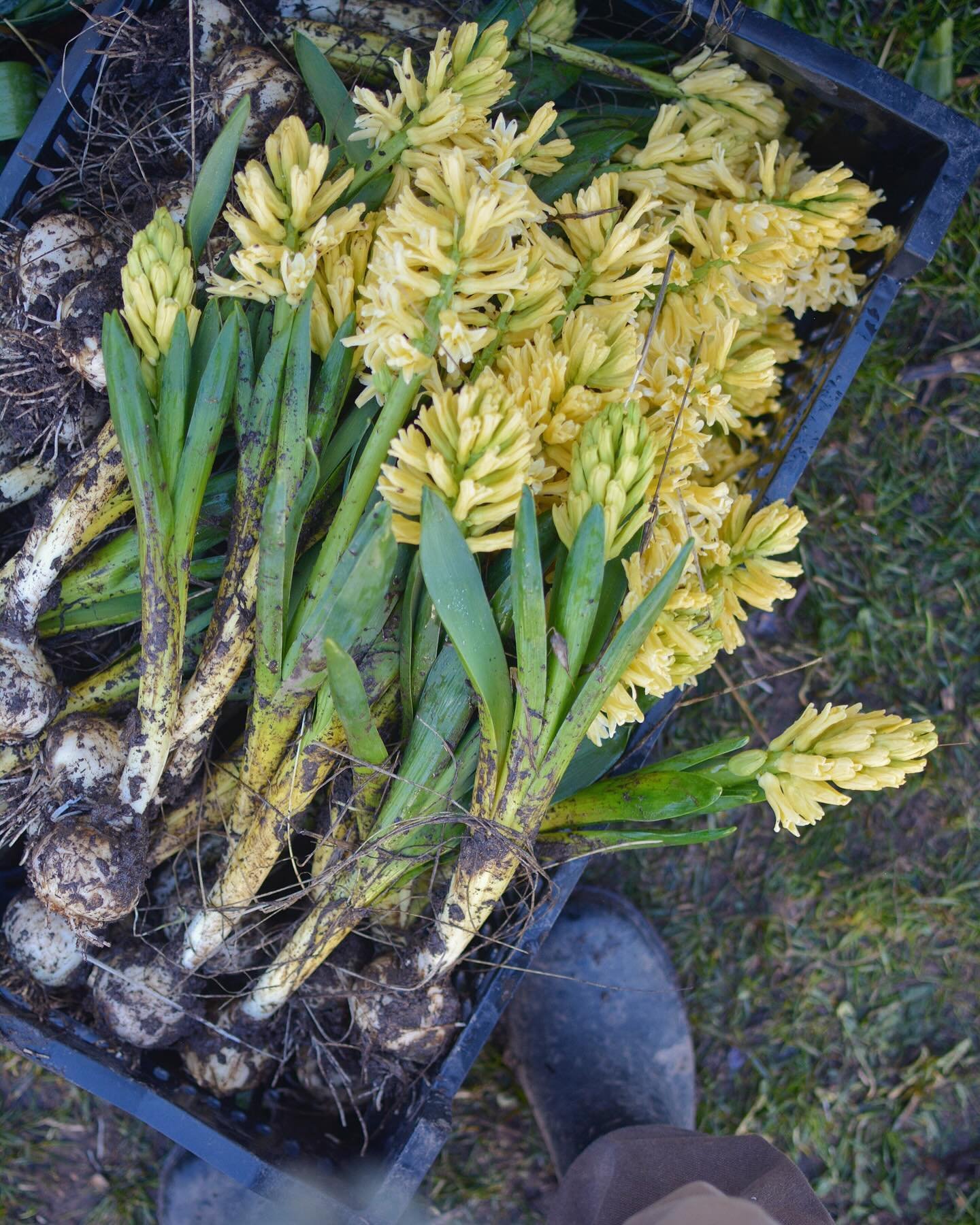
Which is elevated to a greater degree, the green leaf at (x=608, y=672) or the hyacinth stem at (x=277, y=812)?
the green leaf at (x=608, y=672)

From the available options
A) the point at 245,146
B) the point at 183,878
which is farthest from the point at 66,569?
the point at 245,146

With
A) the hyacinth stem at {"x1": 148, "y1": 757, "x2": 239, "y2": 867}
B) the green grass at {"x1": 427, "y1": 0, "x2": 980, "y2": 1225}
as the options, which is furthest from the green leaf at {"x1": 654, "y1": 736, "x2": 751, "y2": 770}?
the green grass at {"x1": 427, "y1": 0, "x2": 980, "y2": 1225}

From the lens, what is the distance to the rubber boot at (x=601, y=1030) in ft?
5.55

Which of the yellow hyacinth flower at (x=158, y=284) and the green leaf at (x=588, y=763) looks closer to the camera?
the yellow hyacinth flower at (x=158, y=284)

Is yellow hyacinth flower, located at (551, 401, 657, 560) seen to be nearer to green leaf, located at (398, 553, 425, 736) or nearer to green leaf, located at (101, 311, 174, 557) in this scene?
green leaf, located at (398, 553, 425, 736)

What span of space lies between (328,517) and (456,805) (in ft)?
1.20

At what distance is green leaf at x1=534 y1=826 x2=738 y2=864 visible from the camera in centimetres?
100

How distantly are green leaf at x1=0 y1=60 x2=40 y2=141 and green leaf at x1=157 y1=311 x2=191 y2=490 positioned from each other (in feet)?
1.87

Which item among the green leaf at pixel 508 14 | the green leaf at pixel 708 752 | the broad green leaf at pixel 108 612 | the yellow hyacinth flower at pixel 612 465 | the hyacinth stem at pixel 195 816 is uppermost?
the green leaf at pixel 508 14

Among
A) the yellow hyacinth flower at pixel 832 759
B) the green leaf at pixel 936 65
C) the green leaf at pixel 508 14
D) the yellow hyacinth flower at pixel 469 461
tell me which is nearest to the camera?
the yellow hyacinth flower at pixel 469 461

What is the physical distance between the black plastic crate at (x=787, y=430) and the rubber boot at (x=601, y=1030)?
1.66 feet

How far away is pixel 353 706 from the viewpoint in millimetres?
871

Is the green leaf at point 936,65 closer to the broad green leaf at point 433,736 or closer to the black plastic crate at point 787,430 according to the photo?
the black plastic crate at point 787,430

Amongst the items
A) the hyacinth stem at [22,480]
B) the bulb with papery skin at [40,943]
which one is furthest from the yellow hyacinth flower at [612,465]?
the bulb with papery skin at [40,943]
